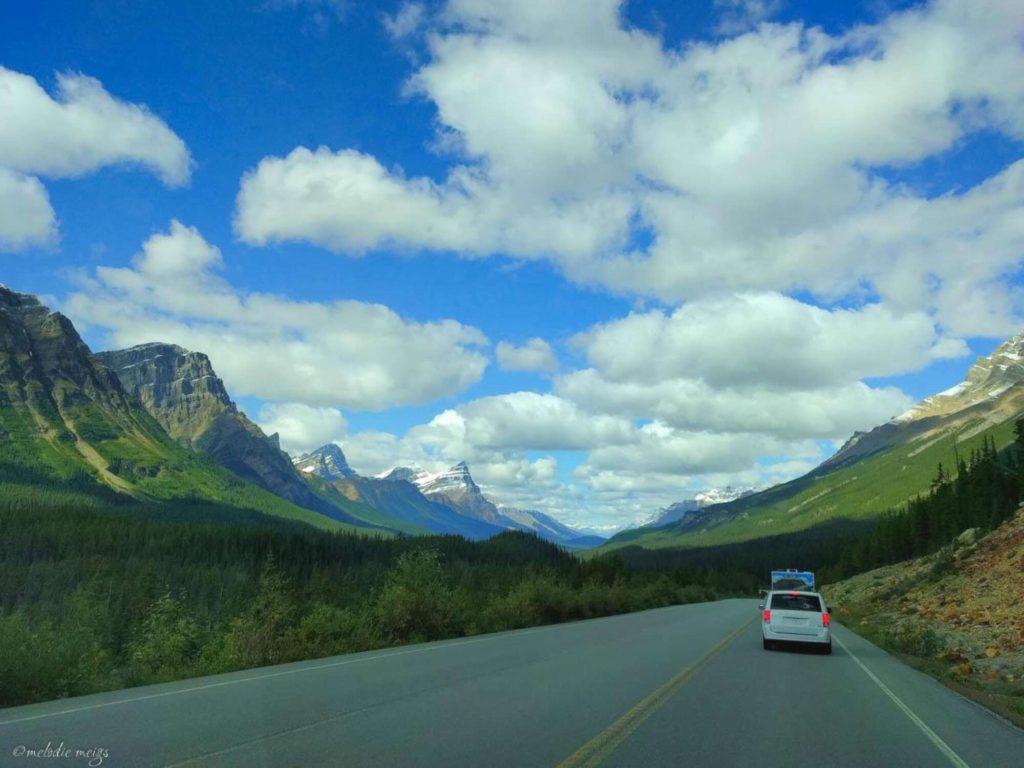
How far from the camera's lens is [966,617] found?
30625 mm

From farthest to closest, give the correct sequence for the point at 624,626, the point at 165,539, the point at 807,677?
the point at 165,539 < the point at 624,626 < the point at 807,677

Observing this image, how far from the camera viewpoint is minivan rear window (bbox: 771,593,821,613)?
2314cm

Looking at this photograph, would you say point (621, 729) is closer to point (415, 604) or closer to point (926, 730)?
point (926, 730)

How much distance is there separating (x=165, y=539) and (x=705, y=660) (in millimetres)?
110805

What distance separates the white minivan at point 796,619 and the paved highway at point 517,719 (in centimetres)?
449

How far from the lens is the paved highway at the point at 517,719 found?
8445mm

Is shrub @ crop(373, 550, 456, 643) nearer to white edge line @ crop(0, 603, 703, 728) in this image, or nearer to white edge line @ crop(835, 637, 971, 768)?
white edge line @ crop(0, 603, 703, 728)

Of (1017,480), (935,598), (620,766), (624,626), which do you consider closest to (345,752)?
(620,766)

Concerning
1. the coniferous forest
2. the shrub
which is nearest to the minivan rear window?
the coniferous forest

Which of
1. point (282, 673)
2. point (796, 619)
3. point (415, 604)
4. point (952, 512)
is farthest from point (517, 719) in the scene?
point (952, 512)

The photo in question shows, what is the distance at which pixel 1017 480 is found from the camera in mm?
66625

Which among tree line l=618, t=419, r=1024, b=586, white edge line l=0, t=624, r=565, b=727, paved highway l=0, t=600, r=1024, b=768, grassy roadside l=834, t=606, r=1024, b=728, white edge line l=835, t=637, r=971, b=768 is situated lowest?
white edge line l=0, t=624, r=565, b=727

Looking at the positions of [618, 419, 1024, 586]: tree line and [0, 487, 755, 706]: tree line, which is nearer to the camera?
[0, 487, 755, 706]: tree line

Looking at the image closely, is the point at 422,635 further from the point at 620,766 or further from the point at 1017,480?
the point at 1017,480
